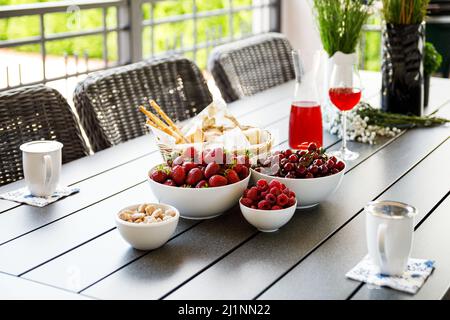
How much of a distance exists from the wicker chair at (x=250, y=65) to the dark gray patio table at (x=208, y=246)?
0.94m

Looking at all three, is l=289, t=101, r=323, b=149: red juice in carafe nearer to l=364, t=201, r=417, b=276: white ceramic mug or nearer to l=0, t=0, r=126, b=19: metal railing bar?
l=364, t=201, r=417, b=276: white ceramic mug

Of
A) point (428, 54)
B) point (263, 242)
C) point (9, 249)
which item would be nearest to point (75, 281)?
point (9, 249)

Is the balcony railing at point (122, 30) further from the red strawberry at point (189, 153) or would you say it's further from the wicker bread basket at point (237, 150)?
the red strawberry at point (189, 153)

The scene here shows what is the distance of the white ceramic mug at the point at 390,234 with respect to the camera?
4.33 ft

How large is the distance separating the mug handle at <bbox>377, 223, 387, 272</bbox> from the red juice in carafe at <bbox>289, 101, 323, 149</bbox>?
31.7 inches

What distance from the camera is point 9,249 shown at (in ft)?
4.93

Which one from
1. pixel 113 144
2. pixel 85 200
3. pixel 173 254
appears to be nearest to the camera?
pixel 173 254

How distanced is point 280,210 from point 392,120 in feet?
3.44

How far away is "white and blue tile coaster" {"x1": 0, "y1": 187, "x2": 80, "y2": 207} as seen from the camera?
5.76 feet

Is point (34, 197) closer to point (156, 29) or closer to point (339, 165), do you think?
point (339, 165)

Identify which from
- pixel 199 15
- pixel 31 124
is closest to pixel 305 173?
Result: pixel 31 124

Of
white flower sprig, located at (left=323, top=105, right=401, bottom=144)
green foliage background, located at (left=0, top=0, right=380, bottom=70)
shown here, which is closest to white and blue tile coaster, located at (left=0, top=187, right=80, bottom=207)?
white flower sprig, located at (left=323, top=105, right=401, bottom=144)
